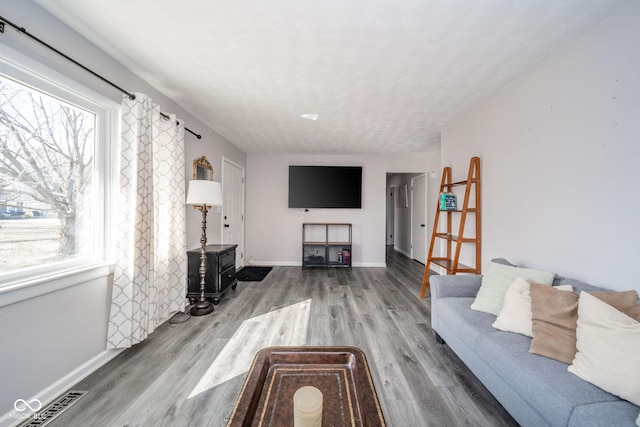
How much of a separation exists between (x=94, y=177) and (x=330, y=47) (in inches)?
83.7

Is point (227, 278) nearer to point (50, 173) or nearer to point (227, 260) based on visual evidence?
point (227, 260)

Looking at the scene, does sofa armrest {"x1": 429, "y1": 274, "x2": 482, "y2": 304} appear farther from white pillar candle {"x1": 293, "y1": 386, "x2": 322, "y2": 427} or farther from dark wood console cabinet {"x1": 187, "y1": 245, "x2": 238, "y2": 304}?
dark wood console cabinet {"x1": 187, "y1": 245, "x2": 238, "y2": 304}

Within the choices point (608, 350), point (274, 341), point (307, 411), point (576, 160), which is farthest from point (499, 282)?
point (274, 341)

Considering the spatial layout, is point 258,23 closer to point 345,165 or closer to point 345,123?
point 345,123

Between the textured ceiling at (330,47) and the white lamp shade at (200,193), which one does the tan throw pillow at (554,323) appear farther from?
the white lamp shade at (200,193)

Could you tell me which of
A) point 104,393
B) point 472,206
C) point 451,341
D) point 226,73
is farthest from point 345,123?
point 104,393

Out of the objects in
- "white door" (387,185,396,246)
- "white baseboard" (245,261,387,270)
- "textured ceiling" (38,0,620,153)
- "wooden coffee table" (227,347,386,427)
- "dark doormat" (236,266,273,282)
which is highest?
"textured ceiling" (38,0,620,153)

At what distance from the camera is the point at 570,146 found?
1.83 meters

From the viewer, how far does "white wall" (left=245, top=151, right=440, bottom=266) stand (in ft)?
17.8

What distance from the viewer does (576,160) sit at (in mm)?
1785

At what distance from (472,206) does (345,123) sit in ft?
6.50

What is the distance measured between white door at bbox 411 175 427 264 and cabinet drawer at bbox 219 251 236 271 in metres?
3.93

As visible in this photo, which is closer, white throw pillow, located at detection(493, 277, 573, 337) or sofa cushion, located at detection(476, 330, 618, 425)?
sofa cushion, located at detection(476, 330, 618, 425)

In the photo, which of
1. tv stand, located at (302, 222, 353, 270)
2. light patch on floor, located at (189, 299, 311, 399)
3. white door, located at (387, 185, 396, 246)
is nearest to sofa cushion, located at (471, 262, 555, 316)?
light patch on floor, located at (189, 299, 311, 399)
